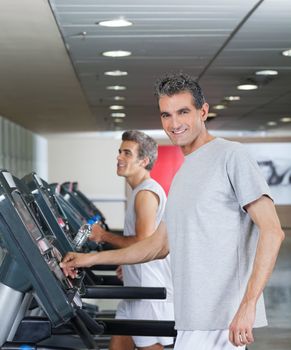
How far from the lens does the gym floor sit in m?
6.97

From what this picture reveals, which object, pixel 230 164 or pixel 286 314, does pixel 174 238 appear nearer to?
pixel 230 164

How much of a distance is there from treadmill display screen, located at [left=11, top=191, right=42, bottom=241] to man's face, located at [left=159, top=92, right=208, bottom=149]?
0.49 m

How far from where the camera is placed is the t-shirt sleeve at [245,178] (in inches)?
101

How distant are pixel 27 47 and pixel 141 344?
4010 millimetres

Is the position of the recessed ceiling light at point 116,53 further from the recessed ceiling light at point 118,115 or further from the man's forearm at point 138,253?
the recessed ceiling light at point 118,115

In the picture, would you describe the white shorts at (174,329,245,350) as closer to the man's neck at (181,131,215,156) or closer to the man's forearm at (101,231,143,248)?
the man's neck at (181,131,215,156)

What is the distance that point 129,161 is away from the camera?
188 inches

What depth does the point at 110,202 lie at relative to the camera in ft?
68.0

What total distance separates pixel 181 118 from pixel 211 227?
35cm

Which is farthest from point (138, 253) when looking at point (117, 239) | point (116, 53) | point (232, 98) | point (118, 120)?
point (118, 120)

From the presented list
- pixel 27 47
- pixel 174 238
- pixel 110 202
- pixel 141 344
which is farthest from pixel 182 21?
pixel 110 202

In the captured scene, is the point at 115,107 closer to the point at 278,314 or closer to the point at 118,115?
the point at 118,115

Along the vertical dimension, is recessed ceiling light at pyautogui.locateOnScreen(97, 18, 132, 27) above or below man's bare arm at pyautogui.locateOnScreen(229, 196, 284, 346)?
above

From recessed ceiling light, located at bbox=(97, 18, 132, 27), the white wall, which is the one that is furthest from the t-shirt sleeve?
the white wall
